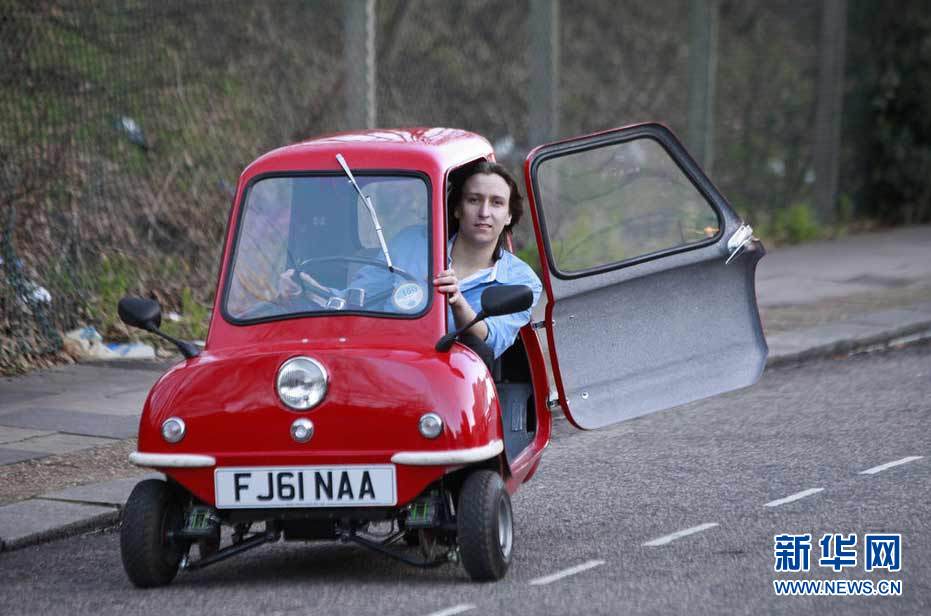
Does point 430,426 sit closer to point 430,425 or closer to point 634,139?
point 430,425

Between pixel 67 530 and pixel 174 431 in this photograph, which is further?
pixel 67 530

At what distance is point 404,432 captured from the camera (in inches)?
216

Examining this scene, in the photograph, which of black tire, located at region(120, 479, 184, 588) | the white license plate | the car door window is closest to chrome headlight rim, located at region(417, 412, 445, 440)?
the white license plate

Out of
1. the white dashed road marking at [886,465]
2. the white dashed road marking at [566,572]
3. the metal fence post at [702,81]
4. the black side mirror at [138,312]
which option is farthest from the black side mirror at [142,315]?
the metal fence post at [702,81]

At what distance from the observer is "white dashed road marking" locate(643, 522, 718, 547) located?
20.8 ft

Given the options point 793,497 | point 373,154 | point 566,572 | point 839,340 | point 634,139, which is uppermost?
point 373,154

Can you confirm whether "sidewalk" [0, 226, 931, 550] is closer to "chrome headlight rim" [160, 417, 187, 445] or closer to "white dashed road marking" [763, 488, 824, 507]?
"chrome headlight rim" [160, 417, 187, 445]

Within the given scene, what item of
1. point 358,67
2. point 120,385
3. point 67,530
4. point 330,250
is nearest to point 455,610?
point 330,250

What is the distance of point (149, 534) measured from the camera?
5594 mm

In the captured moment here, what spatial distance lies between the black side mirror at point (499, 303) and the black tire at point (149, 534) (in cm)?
112

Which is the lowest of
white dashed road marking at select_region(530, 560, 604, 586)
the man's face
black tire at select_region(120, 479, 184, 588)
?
white dashed road marking at select_region(530, 560, 604, 586)

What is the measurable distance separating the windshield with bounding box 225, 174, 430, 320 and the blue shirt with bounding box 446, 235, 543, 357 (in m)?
0.20

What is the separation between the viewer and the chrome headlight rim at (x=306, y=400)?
551 centimetres

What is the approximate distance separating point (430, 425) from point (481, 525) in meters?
0.39
